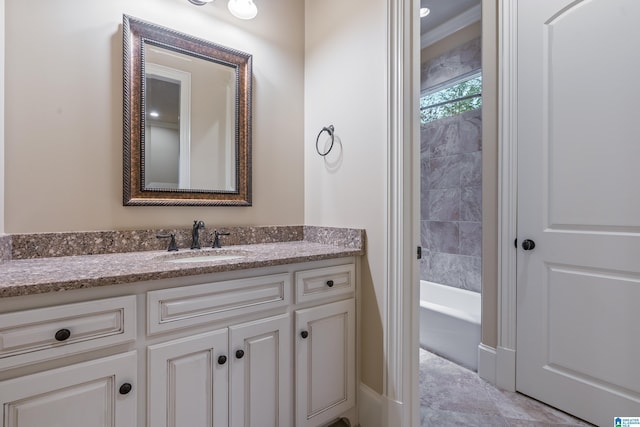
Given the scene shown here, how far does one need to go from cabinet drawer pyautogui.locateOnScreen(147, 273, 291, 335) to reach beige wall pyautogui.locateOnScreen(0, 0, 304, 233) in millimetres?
629

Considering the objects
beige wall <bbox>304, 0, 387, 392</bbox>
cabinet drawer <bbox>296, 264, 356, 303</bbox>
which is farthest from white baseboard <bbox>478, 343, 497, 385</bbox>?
cabinet drawer <bbox>296, 264, 356, 303</bbox>

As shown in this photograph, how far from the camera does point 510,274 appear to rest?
1.80 metres

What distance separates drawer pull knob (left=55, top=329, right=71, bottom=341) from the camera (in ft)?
2.76

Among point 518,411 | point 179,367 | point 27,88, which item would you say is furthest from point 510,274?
point 27,88

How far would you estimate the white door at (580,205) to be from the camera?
1.42m

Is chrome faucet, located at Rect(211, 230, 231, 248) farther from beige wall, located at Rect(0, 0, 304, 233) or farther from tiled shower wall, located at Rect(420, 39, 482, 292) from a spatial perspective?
tiled shower wall, located at Rect(420, 39, 482, 292)

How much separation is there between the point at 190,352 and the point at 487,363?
177 centimetres

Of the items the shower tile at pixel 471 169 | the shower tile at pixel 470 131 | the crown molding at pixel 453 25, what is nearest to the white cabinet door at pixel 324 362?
the shower tile at pixel 471 169

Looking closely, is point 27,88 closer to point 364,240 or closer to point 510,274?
point 364,240

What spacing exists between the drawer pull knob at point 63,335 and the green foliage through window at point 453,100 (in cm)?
302


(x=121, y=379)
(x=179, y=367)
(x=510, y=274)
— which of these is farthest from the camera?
(x=510, y=274)

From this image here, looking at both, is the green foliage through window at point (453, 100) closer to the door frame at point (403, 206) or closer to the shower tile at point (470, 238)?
the shower tile at point (470, 238)

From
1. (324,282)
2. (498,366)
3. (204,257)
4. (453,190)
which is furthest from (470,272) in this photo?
(204,257)

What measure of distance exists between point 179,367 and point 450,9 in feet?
10.3
